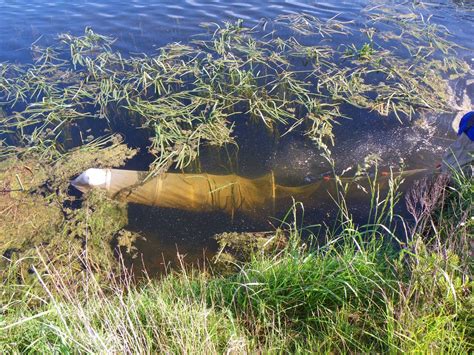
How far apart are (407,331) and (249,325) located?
28.8 inches

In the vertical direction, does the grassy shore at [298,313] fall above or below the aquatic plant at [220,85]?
below

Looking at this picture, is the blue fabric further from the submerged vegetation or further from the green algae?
the green algae

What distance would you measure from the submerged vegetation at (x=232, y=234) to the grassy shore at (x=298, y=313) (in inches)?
0.4

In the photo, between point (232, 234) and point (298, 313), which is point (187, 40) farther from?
point (298, 313)

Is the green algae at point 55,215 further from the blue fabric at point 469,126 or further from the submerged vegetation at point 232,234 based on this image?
the blue fabric at point 469,126

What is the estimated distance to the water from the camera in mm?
3002

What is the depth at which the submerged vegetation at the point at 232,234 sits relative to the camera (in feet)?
5.21

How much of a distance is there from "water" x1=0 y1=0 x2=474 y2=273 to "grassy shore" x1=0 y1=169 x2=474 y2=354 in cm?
92

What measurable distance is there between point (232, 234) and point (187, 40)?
3.58 m

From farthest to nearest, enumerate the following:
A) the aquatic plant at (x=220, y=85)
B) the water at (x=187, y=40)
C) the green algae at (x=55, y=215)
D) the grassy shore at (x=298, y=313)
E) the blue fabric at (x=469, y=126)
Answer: the aquatic plant at (x=220, y=85), the water at (x=187, y=40), the green algae at (x=55, y=215), the blue fabric at (x=469, y=126), the grassy shore at (x=298, y=313)

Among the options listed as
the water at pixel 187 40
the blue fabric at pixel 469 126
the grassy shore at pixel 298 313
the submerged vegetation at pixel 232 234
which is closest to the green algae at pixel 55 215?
the submerged vegetation at pixel 232 234

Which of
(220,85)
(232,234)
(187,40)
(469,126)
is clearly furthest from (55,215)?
(187,40)

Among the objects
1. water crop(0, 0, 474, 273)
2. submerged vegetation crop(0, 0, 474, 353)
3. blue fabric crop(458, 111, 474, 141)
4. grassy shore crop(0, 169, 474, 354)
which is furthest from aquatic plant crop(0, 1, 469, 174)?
grassy shore crop(0, 169, 474, 354)

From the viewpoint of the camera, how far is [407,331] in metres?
1.46
